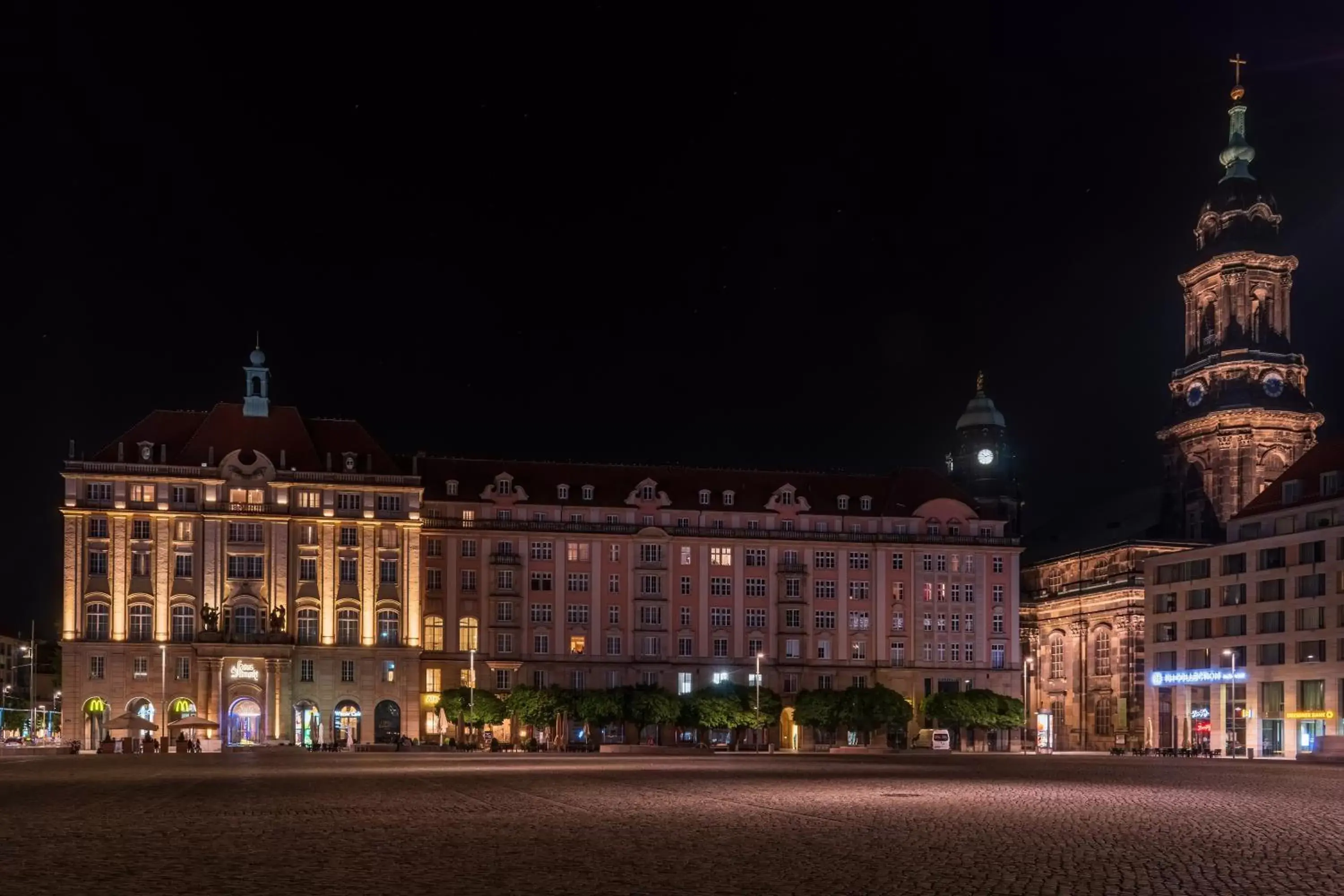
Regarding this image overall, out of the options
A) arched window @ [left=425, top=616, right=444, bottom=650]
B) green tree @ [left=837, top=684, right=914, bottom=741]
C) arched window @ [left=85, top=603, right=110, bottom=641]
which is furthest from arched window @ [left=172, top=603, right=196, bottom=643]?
green tree @ [left=837, top=684, right=914, bottom=741]

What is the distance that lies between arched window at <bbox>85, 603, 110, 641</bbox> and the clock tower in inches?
3477

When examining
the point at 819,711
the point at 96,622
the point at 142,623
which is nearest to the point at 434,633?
the point at 142,623

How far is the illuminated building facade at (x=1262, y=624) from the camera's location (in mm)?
116312

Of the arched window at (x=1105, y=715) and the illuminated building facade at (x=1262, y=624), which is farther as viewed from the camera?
the arched window at (x=1105, y=715)

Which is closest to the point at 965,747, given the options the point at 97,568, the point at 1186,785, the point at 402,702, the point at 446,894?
the point at 402,702

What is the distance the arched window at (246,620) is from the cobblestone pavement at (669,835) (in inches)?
2799

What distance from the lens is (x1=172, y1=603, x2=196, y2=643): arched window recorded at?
129 m

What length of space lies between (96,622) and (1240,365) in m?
105

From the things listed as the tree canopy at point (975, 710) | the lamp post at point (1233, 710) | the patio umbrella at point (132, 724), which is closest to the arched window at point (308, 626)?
the patio umbrella at point (132, 724)

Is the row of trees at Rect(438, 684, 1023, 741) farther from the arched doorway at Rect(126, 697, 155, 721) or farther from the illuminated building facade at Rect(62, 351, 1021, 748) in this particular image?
the arched doorway at Rect(126, 697, 155, 721)

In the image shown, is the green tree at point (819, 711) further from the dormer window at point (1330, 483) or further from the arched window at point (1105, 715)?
the arched window at point (1105, 715)

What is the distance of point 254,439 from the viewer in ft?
446

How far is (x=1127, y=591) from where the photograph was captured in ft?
540

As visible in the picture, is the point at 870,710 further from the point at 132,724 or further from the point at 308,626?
the point at 132,724
